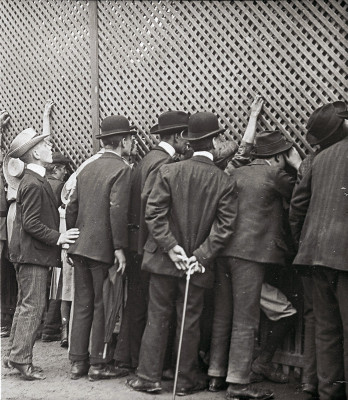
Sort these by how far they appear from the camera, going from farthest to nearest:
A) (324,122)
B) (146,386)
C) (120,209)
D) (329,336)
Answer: (120,209)
(146,386)
(324,122)
(329,336)

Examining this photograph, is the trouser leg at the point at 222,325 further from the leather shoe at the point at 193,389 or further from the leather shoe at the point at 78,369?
the leather shoe at the point at 78,369

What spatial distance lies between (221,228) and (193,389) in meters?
1.46

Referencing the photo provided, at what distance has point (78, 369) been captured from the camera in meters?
6.22

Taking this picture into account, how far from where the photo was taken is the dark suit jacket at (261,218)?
5.57m

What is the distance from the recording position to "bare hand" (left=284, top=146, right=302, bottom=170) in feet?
19.4

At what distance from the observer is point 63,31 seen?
827 cm

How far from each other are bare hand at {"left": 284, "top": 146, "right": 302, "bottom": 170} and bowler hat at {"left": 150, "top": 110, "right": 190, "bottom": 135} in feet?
3.37

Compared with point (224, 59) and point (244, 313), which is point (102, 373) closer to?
point (244, 313)

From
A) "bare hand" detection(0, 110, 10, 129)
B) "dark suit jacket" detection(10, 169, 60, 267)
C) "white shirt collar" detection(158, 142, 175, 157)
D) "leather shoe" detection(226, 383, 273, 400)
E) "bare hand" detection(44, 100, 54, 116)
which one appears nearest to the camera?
"leather shoe" detection(226, 383, 273, 400)

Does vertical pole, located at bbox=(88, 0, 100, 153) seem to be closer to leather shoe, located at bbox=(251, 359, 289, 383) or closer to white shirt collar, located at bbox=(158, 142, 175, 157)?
white shirt collar, located at bbox=(158, 142, 175, 157)

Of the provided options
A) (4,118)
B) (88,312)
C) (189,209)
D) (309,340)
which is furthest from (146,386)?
(4,118)

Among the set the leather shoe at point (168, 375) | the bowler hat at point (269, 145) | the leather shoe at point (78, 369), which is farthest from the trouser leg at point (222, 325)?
the leather shoe at point (78, 369)

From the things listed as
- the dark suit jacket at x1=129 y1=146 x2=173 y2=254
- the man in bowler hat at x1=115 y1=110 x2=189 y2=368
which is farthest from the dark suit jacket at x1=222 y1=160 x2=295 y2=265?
the man in bowler hat at x1=115 y1=110 x2=189 y2=368

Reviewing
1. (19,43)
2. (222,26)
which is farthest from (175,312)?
(19,43)
